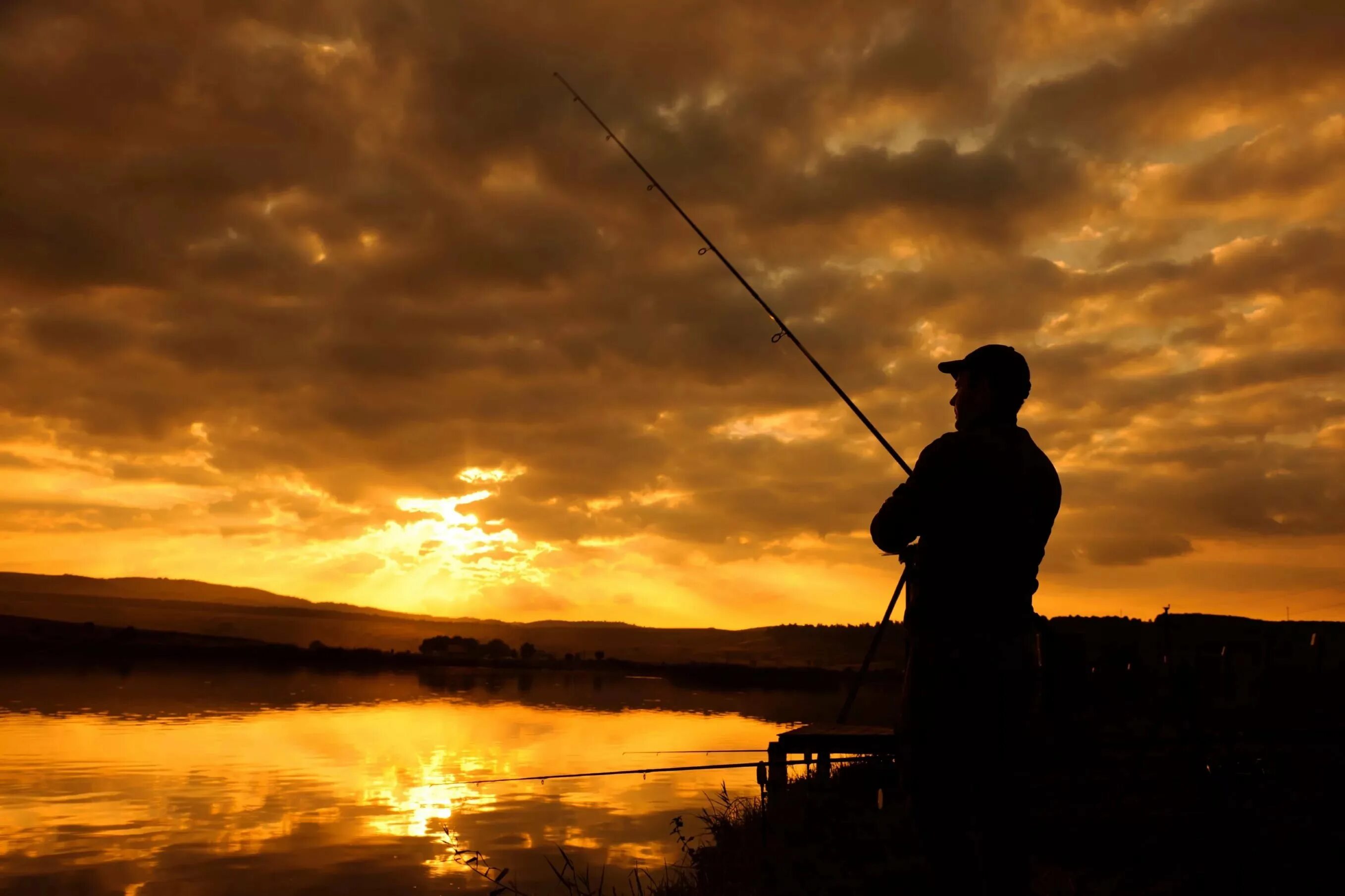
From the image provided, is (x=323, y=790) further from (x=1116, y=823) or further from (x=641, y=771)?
(x=1116, y=823)

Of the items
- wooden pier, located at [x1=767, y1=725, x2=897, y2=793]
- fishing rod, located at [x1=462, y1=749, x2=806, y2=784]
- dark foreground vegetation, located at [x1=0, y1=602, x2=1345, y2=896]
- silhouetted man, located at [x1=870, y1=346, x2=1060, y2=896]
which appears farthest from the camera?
wooden pier, located at [x1=767, y1=725, x2=897, y2=793]

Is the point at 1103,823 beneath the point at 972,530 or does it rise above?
beneath

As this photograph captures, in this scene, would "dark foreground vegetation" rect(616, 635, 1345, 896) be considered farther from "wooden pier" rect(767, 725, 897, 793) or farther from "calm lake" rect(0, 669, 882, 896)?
"calm lake" rect(0, 669, 882, 896)

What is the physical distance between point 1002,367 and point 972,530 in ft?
2.81

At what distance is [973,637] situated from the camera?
171 inches

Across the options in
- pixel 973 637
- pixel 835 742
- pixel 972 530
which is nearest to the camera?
pixel 973 637

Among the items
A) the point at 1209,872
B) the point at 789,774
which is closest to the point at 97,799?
the point at 789,774

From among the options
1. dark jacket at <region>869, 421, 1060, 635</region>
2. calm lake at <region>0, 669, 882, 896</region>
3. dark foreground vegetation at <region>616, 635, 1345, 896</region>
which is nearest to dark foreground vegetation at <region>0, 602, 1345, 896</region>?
dark foreground vegetation at <region>616, 635, 1345, 896</region>

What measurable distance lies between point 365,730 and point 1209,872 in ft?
83.0

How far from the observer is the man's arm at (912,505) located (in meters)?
4.50

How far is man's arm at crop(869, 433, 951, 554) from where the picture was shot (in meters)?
4.50

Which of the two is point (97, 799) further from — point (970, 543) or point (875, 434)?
point (970, 543)

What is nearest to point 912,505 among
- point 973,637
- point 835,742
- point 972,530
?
point 972,530

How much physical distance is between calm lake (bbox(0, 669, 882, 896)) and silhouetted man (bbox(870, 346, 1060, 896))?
5.76 m
